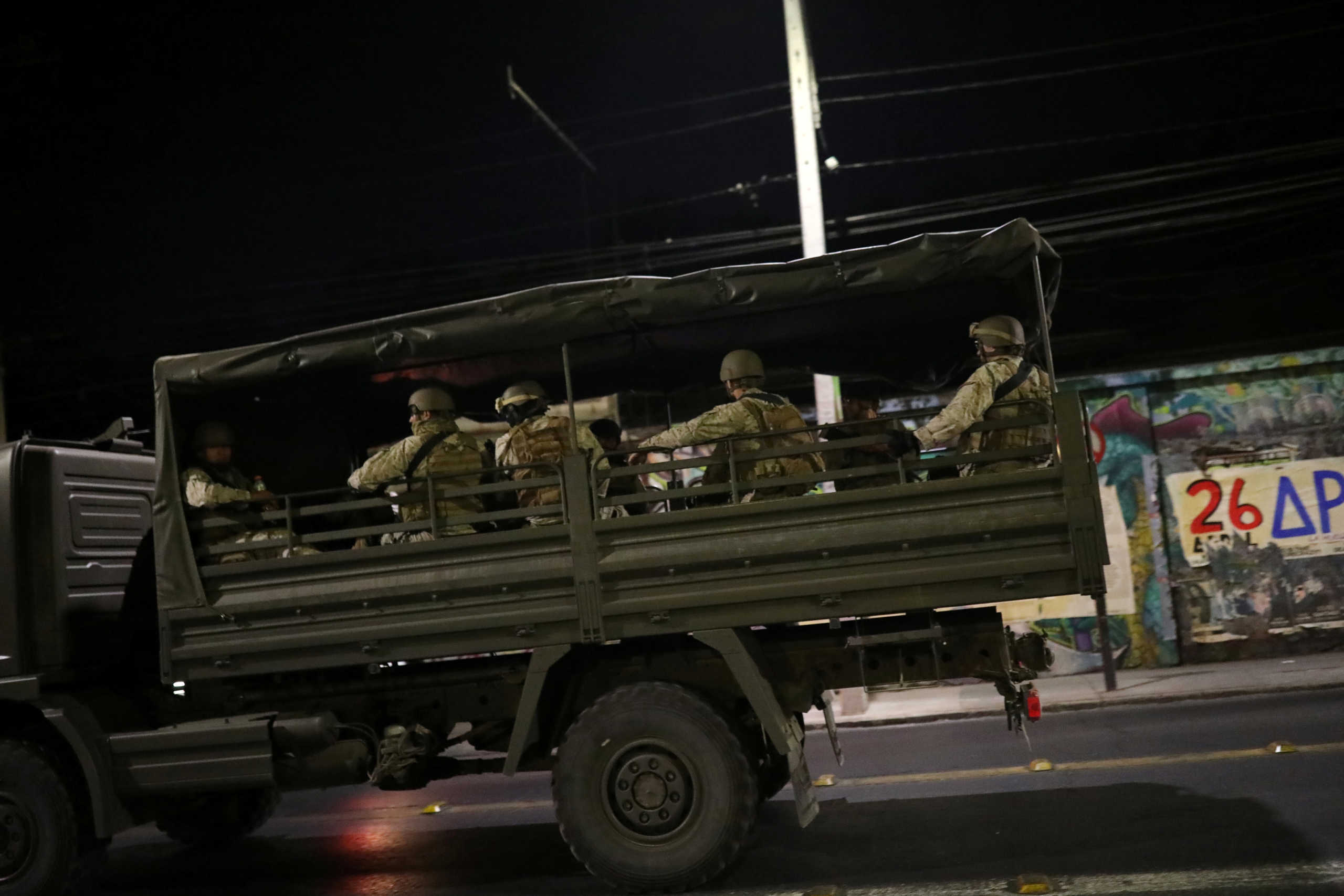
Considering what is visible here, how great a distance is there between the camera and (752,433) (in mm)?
5859

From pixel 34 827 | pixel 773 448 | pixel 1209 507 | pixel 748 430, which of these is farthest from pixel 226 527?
pixel 1209 507

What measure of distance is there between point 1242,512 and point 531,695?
10.6 m

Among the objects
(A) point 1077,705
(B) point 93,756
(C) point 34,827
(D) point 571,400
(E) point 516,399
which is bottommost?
(A) point 1077,705

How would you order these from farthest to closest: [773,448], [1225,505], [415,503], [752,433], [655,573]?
[1225,505] < [415,503] < [773,448] < [752,433] < [655,573]

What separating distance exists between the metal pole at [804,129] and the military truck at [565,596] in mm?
5214

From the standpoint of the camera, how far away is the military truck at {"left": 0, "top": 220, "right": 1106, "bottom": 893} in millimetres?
5434

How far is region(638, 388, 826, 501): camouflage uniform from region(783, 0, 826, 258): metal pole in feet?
19.6

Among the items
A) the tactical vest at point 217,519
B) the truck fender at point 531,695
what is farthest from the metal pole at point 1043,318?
the tactical vest at point 217,519

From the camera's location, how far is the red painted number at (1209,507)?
1347cm

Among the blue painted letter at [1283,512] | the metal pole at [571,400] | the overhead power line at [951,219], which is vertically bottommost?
the blue painted letter at [1283,512]

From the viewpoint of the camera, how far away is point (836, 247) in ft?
56.7

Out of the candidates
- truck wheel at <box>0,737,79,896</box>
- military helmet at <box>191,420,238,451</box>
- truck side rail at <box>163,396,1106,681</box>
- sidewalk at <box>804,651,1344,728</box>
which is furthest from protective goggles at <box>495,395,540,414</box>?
sidewalk at <box>804,651,1344,728</box>

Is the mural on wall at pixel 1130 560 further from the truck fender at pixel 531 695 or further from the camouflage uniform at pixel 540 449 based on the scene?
the truck fender at pixel 531 695

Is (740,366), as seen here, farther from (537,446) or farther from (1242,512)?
(1242,512)
